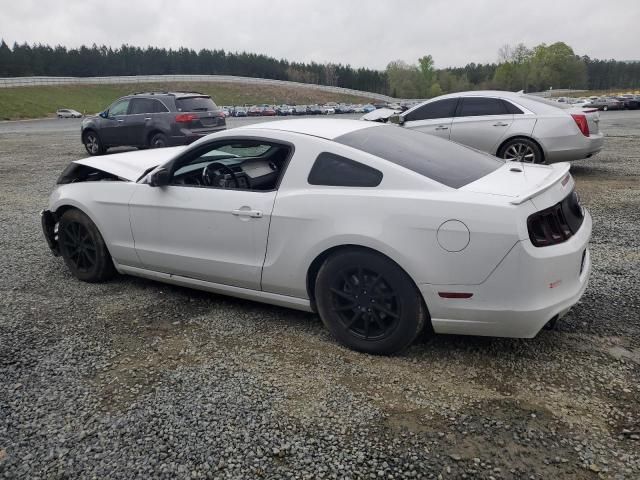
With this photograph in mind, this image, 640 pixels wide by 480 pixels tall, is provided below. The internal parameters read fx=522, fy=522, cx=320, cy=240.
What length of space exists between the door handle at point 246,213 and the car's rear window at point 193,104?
1033 cm

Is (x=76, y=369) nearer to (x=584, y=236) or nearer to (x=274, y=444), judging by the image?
(x=274, y=444)

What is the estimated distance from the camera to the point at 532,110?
8.66 meters

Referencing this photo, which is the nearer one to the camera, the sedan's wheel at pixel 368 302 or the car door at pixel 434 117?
the sedan's wheel at pixel 368 302

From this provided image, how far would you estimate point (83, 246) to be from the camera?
471cm

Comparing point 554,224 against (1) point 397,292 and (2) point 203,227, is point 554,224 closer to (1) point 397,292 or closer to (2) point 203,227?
(1) point 397,292

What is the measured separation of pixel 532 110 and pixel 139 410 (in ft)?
26.2

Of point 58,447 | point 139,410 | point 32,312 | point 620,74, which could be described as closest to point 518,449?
point 139,410

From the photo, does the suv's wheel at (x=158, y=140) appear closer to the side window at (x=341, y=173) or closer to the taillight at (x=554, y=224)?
the side window at (x=341, y=173)

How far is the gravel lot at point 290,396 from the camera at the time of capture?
2412 millimetres

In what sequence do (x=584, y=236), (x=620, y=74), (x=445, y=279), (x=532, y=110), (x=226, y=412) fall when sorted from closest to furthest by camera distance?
(x=226, y=412) < (x=445, y=279) < (x=584, y=236) < (x=532, y=110) < (x=620, y=74)

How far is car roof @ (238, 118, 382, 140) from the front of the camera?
3.69 meters

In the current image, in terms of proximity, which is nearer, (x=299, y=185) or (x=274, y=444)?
(x=274, y=444)

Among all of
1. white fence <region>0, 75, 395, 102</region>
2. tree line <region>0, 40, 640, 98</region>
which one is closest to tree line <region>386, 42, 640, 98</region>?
tree line <region>0, 40, 640, 98</region>

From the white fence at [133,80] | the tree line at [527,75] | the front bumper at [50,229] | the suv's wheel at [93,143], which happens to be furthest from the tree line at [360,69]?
the front bumper at [50,229]
